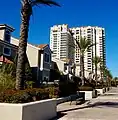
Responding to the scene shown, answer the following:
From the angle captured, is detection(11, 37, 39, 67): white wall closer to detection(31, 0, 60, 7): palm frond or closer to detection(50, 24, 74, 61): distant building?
detection(31, 0, 60, 7): palm frond

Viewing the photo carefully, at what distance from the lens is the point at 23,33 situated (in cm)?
1316

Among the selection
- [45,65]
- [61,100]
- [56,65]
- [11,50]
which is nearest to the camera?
[61,100]

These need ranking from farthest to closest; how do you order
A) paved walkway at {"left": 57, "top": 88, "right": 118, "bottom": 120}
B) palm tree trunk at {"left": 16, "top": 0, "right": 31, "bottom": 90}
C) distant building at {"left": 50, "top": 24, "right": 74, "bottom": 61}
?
distant building at {"left": 50, "top": 24, "right": 74, "bottom": 61} → paved walkway at {"left": 57, "top": 88, "right": 118, "bottom": 120} → palm tree trunk at {"left": 16, "top": 0, "right": 31, "bottom": 90}

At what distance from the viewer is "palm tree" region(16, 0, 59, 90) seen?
1251 centimetres

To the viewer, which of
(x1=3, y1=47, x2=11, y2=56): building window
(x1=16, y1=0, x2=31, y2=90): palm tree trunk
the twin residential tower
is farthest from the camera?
the twin residential tower

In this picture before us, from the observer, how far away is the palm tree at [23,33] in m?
12.5

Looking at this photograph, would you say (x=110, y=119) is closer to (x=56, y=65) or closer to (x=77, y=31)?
(x=56, y=65)

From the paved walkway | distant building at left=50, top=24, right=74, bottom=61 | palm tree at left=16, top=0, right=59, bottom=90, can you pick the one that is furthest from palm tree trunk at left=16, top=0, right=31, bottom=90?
distant building at left=50, top=24, right=74, bottom=61

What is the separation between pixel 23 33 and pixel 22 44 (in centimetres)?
63

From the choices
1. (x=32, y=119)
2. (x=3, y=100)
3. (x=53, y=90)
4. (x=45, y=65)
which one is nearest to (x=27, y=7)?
(x=3, y=100)

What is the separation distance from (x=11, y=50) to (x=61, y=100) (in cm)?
1581

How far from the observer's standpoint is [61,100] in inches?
822

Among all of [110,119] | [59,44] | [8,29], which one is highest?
[59,44]

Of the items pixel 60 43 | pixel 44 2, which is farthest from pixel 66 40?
pixel 44 2
